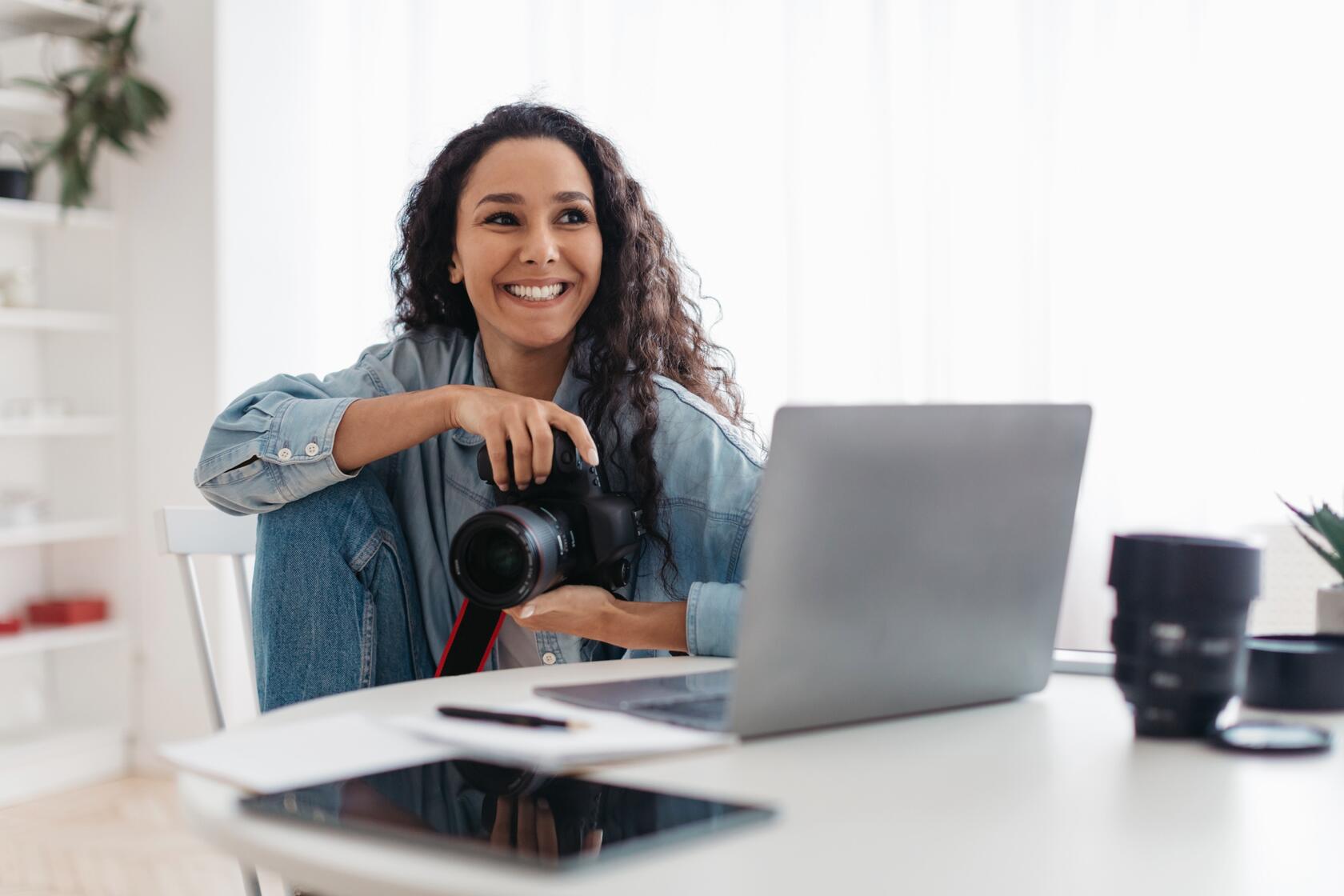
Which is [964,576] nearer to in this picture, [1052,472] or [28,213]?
[1052,472]

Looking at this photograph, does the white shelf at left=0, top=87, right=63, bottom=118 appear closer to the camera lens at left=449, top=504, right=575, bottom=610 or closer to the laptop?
the camera lens at left=449, top=504, right=575, bottom=610

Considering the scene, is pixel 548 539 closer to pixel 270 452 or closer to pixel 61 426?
pixel 270 452

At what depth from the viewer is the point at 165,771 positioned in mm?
3203

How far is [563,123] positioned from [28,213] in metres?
1.94

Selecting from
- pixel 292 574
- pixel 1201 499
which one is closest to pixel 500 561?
pixel 292 574

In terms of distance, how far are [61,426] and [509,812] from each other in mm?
2831

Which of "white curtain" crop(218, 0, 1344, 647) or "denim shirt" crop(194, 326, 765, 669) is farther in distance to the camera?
"white curtain" crop(218, 0, 1344, 647)

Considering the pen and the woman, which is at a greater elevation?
the woman

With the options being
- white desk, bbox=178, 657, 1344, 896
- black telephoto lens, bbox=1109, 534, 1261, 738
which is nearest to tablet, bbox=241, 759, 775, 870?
white desk, bbox=178, 657, 1344, 896

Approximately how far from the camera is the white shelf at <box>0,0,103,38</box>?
3.12 m

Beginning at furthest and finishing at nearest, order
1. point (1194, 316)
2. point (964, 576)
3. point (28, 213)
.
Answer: point (28, 213) < point (1194, 316) < point (964, 576)

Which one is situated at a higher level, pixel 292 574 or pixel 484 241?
pixel 484 241

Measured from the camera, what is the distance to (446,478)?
1.50 meters

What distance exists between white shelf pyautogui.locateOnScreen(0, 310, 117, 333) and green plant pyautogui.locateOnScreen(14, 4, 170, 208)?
262 millimetres
